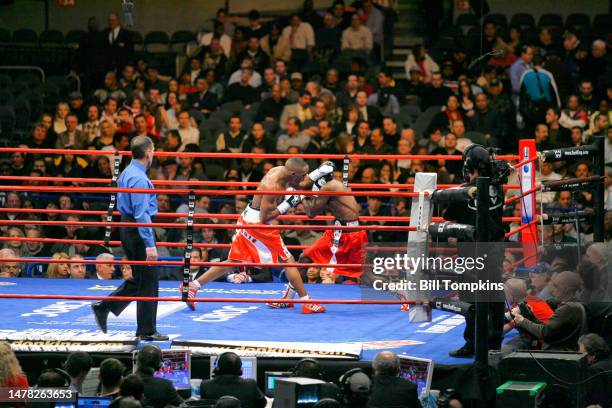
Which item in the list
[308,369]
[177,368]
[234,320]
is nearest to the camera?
[308,369]

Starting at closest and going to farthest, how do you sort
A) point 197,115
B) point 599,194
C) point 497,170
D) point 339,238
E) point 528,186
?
point 497,170 < point 599,194 < point 528,186 < point 339,238 < point 197,115

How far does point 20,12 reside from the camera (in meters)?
18.5

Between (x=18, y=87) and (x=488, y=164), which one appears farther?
(x=18, y=87)

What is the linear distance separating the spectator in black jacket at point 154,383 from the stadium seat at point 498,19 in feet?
32.7

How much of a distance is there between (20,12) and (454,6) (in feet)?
22.7

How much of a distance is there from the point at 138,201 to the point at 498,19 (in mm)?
9165

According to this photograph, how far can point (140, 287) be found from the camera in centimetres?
822

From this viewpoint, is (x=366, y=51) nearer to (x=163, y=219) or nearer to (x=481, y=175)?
(x=163, y=219)

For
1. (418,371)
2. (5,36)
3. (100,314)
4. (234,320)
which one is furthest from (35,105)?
(418,371)

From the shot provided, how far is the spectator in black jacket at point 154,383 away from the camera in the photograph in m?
6.85

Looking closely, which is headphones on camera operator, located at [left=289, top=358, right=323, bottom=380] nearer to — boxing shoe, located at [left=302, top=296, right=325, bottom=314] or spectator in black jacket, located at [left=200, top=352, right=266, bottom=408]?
spectator in black jacket, located at [left=200, top=352, right=266, bottom=408]

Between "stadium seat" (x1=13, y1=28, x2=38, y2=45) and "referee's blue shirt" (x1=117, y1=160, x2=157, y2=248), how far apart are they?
9.85 meters

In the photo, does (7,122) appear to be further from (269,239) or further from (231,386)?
(231,386)

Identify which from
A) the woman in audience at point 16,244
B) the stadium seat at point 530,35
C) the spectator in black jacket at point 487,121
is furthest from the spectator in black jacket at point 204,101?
the stadium seat at point 530,35
